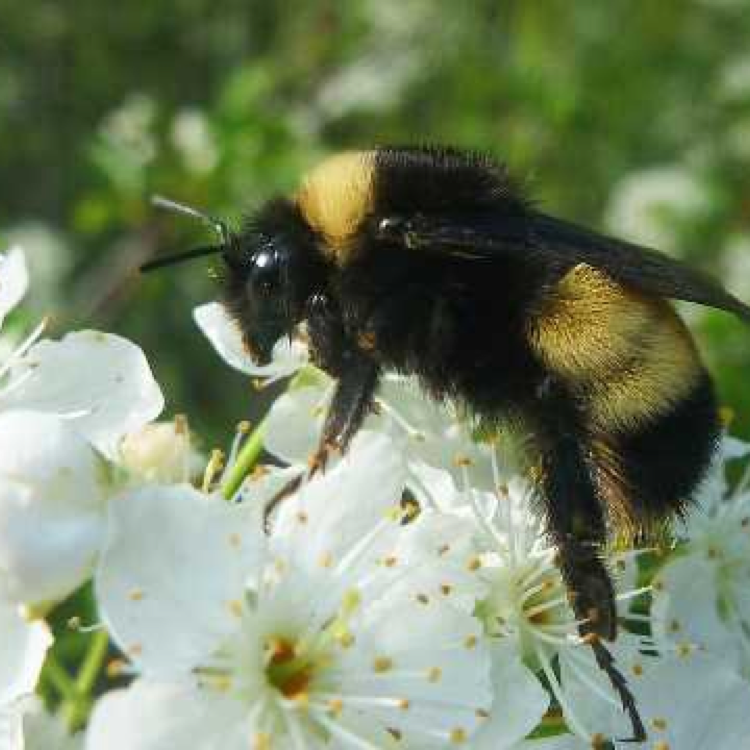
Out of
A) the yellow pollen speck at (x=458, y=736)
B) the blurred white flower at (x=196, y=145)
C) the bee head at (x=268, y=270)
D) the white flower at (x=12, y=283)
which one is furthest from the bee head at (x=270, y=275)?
the blurred white flower at (x=196, y=145)

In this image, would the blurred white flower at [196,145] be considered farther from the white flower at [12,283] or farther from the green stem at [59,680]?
the green stem at [59,680]

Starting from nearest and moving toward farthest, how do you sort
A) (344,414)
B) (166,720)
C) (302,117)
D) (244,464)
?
1. (166,720)
2. (344,414)
3. (244,464)
4. (302,117)

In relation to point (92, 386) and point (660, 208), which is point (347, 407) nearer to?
point (92, 386)

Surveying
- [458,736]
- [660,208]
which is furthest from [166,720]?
[660,208]

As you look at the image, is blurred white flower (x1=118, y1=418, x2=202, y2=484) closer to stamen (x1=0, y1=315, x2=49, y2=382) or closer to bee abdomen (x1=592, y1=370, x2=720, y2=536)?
stamen (x1=0, y1=315, x2=49, y2=382)

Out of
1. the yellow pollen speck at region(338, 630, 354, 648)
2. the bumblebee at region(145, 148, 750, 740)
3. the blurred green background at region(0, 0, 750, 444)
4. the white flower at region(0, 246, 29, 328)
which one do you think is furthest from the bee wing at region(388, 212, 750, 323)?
the blurred green background at region(0, 0, 750, 444)

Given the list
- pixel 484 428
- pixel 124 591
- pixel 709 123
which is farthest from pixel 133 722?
pixel 709 123

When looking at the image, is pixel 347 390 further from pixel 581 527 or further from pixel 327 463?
pixel 581 527
